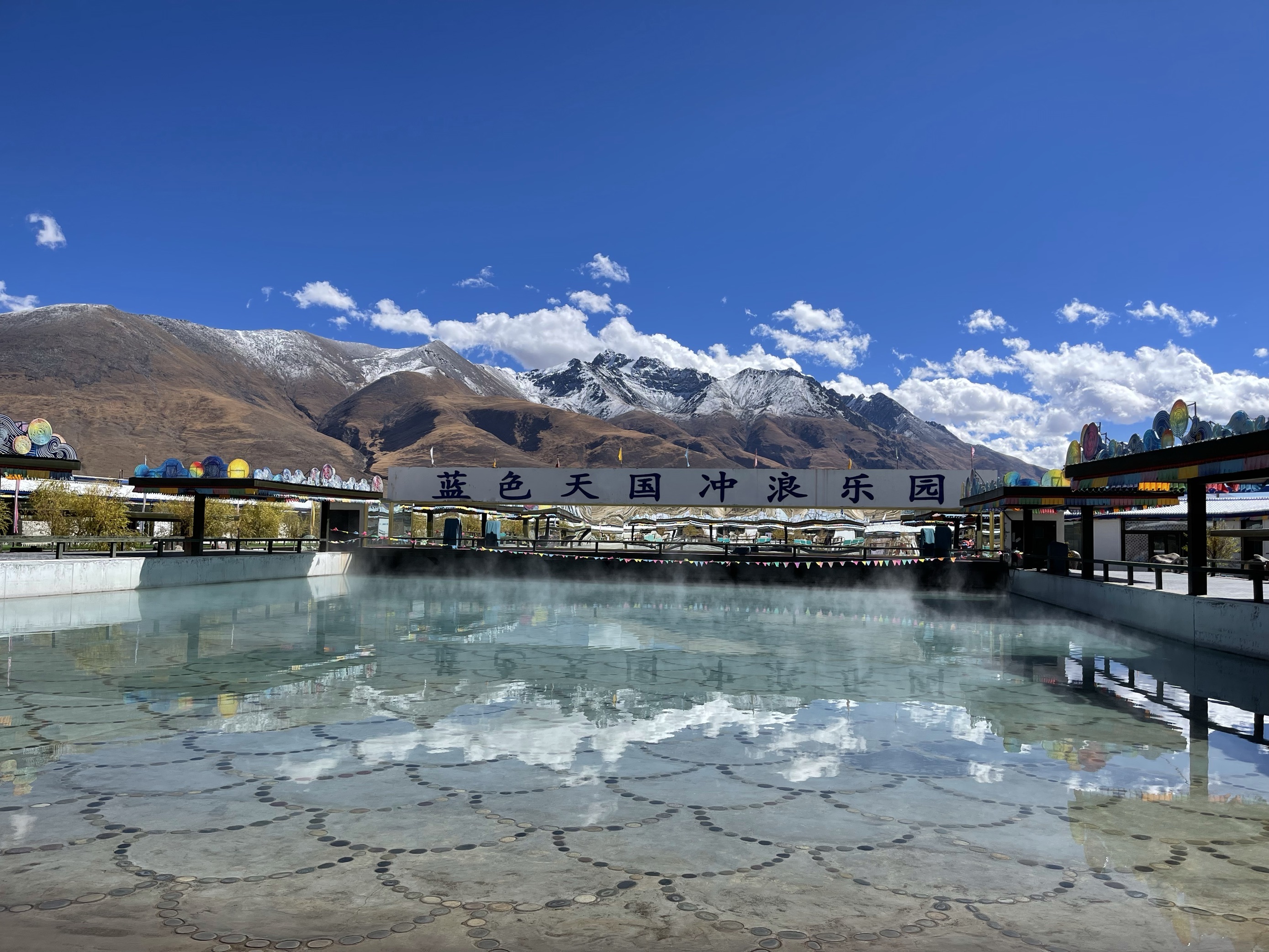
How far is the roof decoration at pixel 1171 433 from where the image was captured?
1480 centimetres

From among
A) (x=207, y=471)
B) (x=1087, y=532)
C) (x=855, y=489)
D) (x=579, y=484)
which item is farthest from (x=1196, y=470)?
(x=207, y=471)

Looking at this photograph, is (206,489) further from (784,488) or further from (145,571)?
(784,488)

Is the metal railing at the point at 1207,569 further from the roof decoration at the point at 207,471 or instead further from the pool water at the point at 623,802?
the roof decoration at the point at 207,471

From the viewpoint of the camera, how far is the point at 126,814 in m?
6.17

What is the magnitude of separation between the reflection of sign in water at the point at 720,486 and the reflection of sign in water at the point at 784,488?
1.69m

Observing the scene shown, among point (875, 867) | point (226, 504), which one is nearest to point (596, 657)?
point (875, 867)

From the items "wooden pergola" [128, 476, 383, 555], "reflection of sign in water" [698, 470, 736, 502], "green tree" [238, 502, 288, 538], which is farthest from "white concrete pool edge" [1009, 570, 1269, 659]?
"green tree" [238, 502, 288, 538]

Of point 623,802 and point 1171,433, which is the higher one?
point 1171,433

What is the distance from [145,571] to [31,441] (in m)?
5.73

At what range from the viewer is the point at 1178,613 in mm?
17625

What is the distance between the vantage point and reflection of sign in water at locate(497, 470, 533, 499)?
Result: 42.3 m

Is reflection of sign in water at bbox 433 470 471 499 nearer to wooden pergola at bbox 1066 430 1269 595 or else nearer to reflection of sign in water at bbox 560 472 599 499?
→ reflection of sign in water at bbox 560 472 599 499

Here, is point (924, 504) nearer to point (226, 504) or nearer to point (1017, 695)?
point (1017, 695)

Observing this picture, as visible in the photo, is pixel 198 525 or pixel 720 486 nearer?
pixel 198 525
